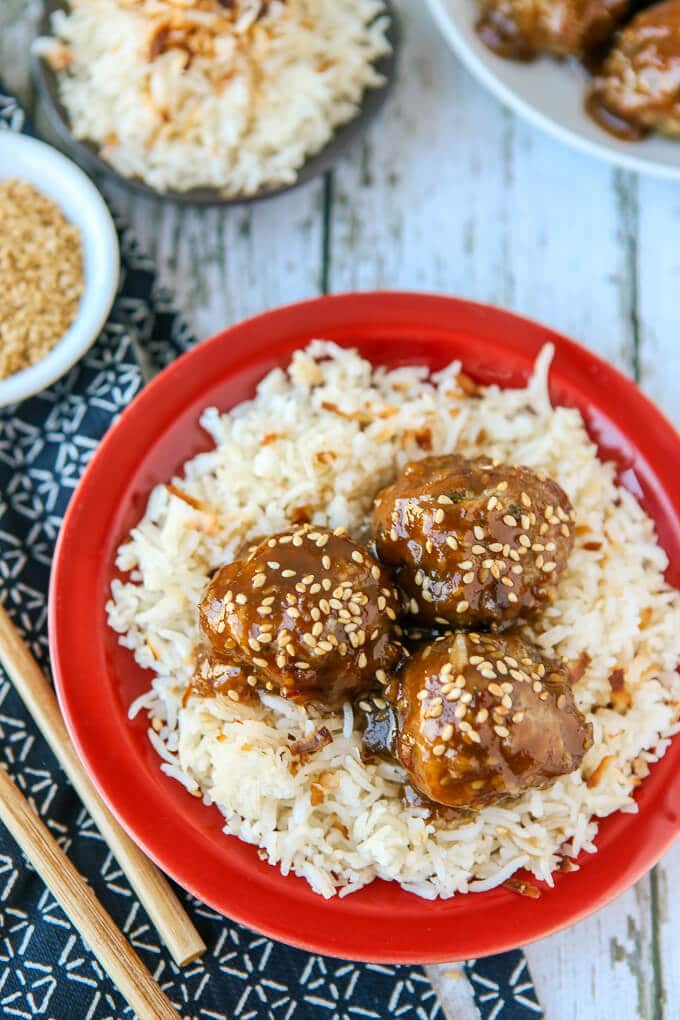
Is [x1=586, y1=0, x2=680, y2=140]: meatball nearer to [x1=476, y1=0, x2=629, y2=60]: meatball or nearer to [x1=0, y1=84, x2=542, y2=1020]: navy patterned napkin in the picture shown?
[x1=476, y1=0, x2=629, y2=60]: meatball

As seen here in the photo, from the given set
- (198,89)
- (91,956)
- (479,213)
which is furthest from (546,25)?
(91,956)

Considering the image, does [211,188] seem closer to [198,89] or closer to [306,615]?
[198,89]

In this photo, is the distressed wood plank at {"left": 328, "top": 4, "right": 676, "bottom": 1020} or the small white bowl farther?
the distressed wood plank at {"left": 328, "top": 4, "right": 676, "bottom": 1020}

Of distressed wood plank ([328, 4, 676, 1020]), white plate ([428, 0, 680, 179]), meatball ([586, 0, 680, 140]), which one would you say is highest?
meatball ([586, 0, 680, 140])

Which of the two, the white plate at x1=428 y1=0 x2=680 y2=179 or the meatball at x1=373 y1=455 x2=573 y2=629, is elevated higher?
the white plate at x1=428 y1=0 x2=680 y2=179

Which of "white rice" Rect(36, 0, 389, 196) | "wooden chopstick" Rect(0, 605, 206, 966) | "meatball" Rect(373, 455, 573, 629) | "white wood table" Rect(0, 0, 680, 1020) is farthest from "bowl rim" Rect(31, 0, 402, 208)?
"wooden chopstick" Rect(0, 605, 206, 966)

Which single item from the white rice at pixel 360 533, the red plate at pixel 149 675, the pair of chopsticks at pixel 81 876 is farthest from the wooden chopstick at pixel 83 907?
the white rice at pixel 360 533

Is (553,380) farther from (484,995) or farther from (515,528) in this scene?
(484,995)
